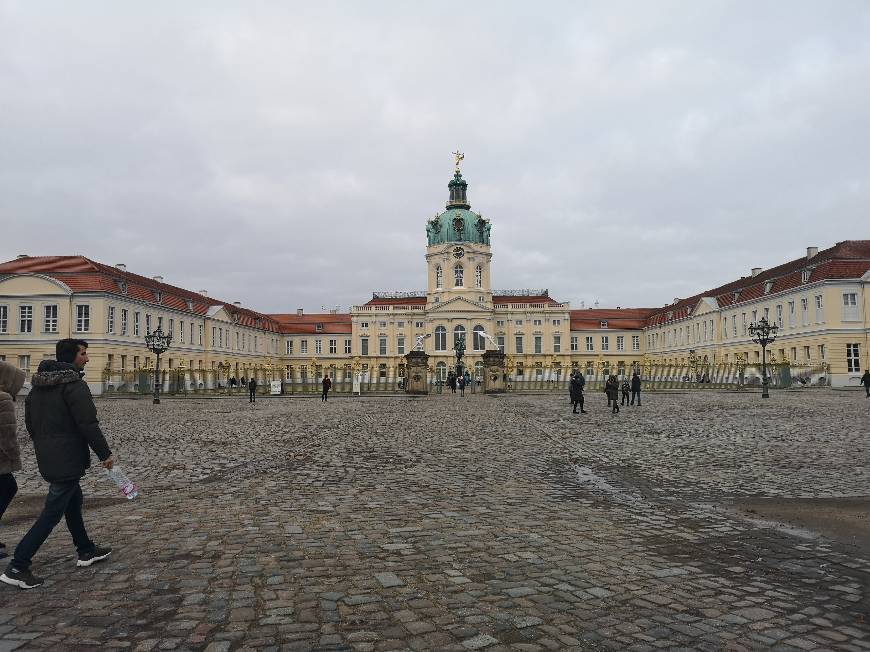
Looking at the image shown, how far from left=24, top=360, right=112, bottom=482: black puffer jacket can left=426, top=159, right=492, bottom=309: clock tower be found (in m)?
83.4

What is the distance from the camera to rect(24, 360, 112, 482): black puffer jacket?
211 inches

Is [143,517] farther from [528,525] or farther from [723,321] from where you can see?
[723,321]

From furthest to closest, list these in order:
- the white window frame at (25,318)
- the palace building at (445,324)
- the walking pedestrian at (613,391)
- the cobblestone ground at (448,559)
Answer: the white window frame at (25,318)
the palace building at (445,324)
the walking pedestrian at (613,391)
the cobblestone ground at (448,559)

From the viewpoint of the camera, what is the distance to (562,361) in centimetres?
8975

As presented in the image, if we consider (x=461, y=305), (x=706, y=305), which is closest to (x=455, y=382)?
(x=706, y=305)

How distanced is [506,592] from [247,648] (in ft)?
6.20

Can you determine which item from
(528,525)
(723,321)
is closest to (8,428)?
(528,525)

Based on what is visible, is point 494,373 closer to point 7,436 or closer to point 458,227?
point 7,436

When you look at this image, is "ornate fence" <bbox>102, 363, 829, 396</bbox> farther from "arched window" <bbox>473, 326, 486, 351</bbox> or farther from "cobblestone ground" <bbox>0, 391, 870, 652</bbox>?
"cobblestone ground" <bbox>0, 391, 870, 652</bbox>

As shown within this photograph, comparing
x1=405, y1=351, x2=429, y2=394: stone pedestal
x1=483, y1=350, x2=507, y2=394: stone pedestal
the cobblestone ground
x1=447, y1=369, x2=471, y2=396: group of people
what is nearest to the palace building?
x1=447, y1=369, x2=471, y2=396: group of people

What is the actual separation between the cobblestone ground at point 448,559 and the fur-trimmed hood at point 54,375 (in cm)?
157

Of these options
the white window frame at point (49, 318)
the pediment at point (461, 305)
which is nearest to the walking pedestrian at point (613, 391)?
the white window frame at point (49, 318)

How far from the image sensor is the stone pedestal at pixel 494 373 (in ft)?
151

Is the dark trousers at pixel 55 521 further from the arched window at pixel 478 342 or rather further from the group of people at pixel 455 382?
the arched window at pixel 478 342
